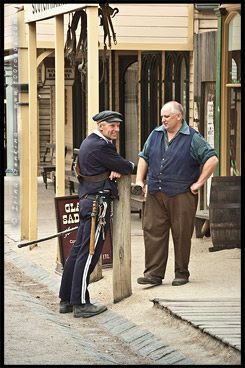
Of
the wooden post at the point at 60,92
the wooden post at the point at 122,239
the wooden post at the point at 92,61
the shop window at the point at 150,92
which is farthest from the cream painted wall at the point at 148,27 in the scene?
the wooden post at the point at 122,239

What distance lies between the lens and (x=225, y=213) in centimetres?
1269

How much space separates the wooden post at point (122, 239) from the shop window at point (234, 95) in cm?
467

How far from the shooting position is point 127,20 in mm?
17078

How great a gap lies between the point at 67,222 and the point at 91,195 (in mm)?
2202

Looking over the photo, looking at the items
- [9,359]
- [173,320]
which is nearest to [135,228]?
[173,320]

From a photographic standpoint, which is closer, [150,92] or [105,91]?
[150,92]

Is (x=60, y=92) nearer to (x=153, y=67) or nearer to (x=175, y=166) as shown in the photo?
(x=175, y=166)

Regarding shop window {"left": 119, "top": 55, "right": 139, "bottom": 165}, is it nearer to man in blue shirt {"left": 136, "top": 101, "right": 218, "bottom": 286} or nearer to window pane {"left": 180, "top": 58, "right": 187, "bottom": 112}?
window pane {"left": 180, "top": 58, "right": 187, "bottom": 112}

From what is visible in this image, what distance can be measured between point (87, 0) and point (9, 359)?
4679 millimetres

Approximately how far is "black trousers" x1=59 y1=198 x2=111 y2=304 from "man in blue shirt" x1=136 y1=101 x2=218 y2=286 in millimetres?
786

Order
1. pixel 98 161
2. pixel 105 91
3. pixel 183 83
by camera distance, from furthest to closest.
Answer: pixel 105 91, pixel 183 83, pixel 98 161

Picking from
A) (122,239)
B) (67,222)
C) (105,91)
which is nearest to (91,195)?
(122,239)

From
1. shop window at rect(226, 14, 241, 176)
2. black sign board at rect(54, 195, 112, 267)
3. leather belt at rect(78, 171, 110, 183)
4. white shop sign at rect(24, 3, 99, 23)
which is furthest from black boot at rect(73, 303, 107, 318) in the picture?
shop window at rect(226, 14, 241, 176)
